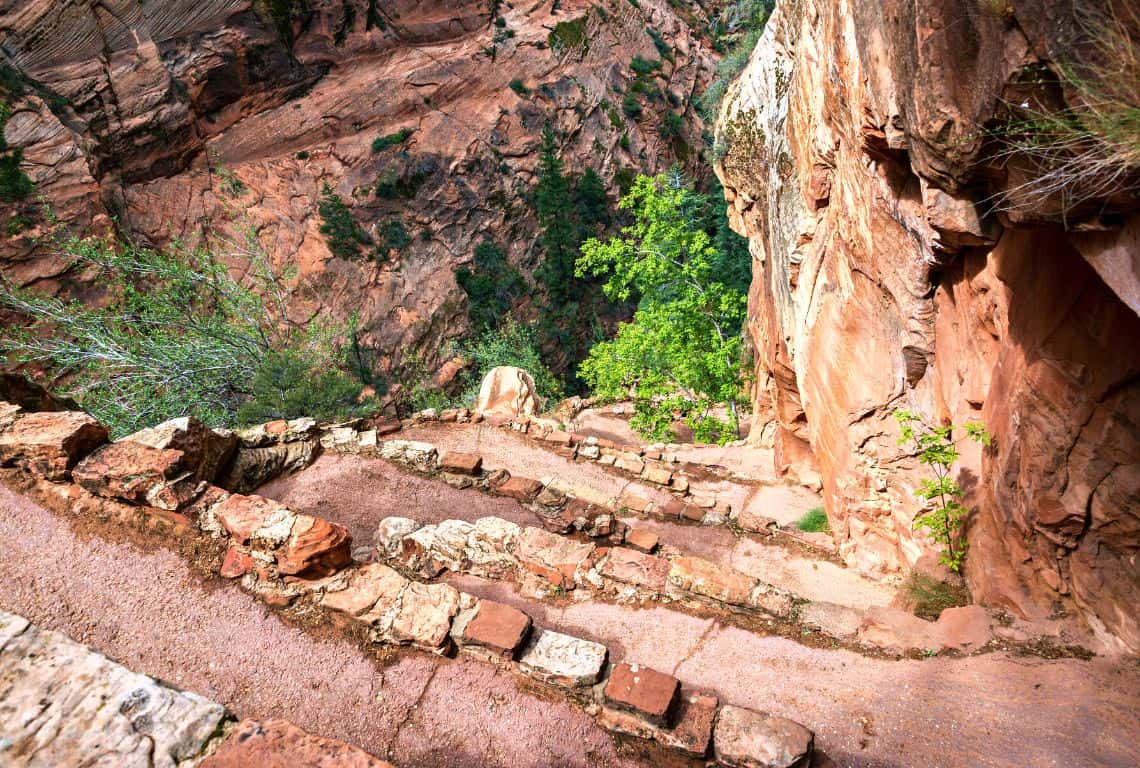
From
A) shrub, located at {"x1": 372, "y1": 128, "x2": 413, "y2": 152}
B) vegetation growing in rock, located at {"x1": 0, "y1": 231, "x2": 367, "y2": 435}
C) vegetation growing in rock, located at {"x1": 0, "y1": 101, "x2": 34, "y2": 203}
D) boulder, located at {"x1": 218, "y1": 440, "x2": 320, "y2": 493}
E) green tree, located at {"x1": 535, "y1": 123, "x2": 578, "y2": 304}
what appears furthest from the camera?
green tree, located at {"x1": 535, "y1": 123, "x2": 578, "y2": 304}

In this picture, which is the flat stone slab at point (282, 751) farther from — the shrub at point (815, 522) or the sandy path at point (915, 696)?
the shrub at point (815, 522)

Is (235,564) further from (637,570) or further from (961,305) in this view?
(961,305)

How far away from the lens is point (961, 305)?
6012mm

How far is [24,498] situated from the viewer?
18.0ft

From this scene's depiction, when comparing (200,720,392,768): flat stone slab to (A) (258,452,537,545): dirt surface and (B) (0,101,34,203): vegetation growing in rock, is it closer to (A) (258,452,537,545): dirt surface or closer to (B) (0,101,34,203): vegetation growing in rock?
(A) (258,452,537,545): dirt surface

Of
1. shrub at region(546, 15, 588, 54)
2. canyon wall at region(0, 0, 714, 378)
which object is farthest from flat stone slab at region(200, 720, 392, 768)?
shrub at region(546, 15, 588, 54)

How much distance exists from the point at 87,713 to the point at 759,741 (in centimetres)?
449

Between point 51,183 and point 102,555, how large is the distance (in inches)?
956

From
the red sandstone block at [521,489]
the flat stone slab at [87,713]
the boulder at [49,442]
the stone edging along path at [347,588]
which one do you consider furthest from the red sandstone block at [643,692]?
the boulder at [49,442]

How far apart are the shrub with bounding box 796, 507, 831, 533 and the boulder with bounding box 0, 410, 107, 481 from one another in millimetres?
10267

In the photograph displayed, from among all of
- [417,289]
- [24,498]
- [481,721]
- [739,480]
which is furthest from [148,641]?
[417,289]

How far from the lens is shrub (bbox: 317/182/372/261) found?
88.2ft

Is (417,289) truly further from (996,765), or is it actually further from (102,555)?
(996,765)

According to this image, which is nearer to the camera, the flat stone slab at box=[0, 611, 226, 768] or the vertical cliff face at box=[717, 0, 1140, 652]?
the flat stone slab at box=[0, 611, 226, 768]
